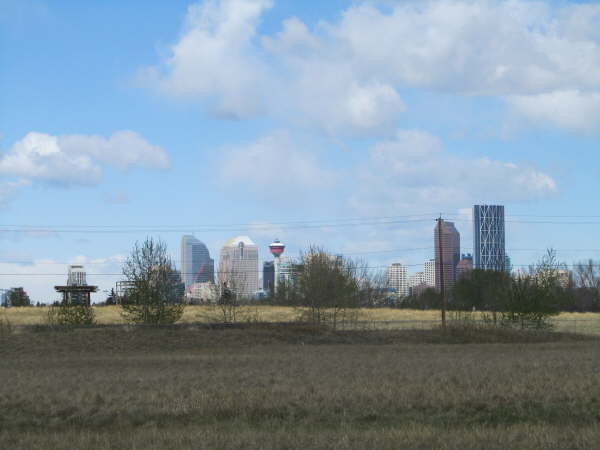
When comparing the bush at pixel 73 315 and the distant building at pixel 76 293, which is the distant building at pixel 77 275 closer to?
the distant building at pixel 76 293

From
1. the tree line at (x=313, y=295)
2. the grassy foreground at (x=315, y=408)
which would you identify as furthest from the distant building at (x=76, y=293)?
the grassy foreground at (x=315, y=408)

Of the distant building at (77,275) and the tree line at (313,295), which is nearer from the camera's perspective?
the tree line at (313,295)

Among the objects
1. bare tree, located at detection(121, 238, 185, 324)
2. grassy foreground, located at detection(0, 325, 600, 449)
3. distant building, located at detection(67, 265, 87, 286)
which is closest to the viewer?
grassy foreground, located at detection(0, 325, 600, 449)

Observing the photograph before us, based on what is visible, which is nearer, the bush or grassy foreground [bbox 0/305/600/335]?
the bush

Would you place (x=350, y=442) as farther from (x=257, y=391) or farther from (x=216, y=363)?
(x=216, y=363)

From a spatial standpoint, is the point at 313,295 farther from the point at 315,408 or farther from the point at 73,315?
the point at 315,408

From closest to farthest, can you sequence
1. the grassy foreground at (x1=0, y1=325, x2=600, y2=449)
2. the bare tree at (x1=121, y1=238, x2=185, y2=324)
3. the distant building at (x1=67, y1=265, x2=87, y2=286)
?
the grassy foreground at (x1=0, y1=325, x2=600, y2=449) → the bare tree at (x1=121, y1=238, x2=185, y2=324) → the distant building at (x1=67, y1=265, x2=87, y2=286)

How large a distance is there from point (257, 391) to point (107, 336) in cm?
3071

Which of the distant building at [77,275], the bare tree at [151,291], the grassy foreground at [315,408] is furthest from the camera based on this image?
the distant building at [77,275]

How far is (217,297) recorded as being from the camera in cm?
7756

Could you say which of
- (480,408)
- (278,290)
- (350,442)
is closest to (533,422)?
(480,408)

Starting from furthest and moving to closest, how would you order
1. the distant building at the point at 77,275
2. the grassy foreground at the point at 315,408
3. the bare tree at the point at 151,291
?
the distant building at the point at 77,275 → the bare tree at the point at 151,291 → the grassy foreground at the point at 315,408

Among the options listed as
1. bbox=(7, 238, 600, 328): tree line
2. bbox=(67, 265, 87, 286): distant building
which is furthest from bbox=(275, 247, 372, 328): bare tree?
bbox=(67, 265, 87, 286): distant building

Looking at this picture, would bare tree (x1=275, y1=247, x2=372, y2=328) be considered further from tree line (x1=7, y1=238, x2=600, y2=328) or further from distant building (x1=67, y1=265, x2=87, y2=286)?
distant building (x1=67, y1=265, x2=87, y2=286)
